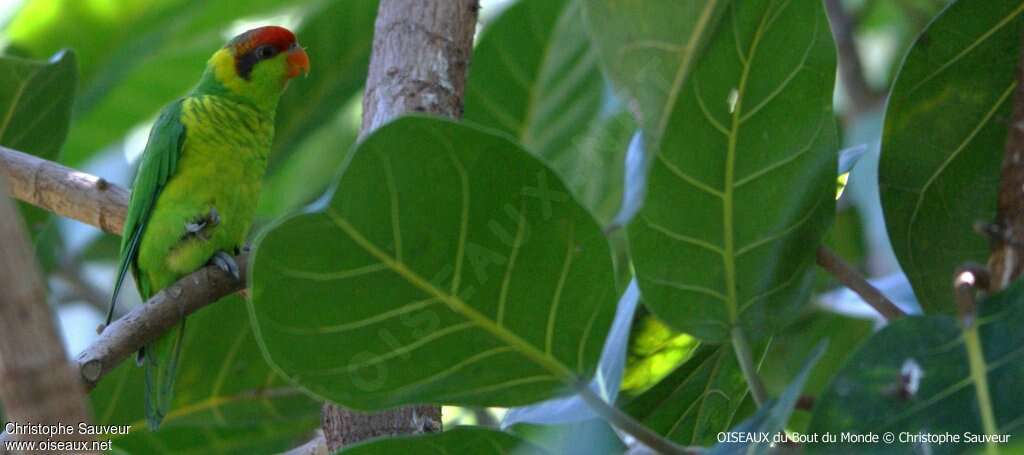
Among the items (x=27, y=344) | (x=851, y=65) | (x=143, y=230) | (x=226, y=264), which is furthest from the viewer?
(x=851, y=65)

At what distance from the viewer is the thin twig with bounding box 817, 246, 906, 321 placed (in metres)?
1.29

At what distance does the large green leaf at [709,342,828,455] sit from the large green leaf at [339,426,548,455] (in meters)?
A: 0.25

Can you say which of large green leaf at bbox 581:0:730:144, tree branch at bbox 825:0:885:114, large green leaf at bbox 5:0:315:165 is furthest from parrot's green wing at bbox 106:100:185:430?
tree branch at bbox 825:0:885:114

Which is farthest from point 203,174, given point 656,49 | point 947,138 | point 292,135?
point 947,138

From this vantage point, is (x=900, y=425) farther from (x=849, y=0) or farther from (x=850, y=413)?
(x=849, y=0)

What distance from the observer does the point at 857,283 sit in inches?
51.7

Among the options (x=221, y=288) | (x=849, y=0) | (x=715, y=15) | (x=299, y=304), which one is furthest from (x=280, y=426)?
(x=849, y=0)

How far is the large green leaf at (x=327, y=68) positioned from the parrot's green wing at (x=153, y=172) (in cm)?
37

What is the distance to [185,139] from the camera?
2.36 m

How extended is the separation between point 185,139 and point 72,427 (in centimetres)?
178

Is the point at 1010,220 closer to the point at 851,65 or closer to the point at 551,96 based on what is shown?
the point at 551,96

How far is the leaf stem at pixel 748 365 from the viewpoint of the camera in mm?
1167

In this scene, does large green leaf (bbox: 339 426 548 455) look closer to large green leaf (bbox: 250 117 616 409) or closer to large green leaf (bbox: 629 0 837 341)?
large green leaf (bbox: 250 117 616 409)

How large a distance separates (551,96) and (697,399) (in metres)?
1.31
